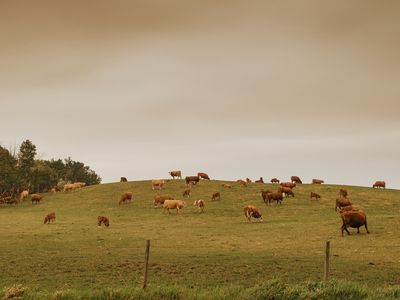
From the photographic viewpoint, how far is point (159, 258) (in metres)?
24.3

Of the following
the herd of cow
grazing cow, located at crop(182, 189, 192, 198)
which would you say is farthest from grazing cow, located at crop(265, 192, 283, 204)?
grazing cow, located at crop(182, 189, 192, 198)

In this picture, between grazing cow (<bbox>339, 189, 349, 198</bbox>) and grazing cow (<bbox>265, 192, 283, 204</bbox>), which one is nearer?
grazing cow (<bbox>265, 192, 283, 204</bbox>)

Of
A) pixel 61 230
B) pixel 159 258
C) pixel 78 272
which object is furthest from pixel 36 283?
pixel 61 230

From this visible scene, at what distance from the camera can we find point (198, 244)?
99.2ft

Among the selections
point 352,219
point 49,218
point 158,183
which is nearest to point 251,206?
point 352,219

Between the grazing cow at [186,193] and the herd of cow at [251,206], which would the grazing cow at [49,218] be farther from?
the grazing cow at [186,193]

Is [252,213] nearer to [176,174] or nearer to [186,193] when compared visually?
[186,193]

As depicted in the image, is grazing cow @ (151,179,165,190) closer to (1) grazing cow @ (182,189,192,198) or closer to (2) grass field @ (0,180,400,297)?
(2) grass field @ (0,180,400,297)

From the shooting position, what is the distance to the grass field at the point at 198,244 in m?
19.4

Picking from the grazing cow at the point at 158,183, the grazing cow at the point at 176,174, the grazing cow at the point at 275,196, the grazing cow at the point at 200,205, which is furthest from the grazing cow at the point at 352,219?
the grazing cow at the point at 176,174

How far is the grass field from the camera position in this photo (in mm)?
19375

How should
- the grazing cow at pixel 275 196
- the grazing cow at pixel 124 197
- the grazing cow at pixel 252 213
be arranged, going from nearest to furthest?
1. the grazing cow at pixel 252 213
2. the grazing cow at pixel 275 196
3. the grazing cow at pixel 124 197

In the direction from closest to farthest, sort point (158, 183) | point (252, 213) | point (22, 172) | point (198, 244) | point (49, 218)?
1. point (198, 244)
2. point (252, 213)
3. point (49, 218)
4. point (158, 183)
5. point (22, 172)

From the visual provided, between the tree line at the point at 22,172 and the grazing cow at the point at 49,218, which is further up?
the tree line at the point at 22,172
